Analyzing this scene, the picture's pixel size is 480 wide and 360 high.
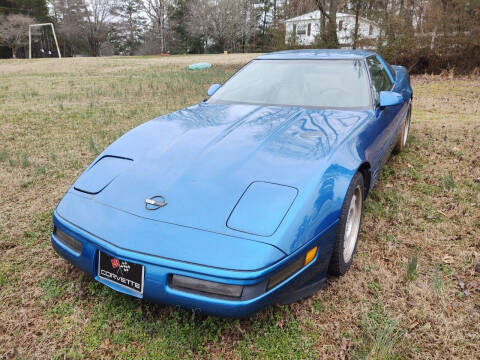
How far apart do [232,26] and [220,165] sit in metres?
39.1

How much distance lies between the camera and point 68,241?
1.97 m

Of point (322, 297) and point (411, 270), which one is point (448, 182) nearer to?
point (411, 270)

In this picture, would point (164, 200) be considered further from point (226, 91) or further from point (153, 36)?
point (153, 36)

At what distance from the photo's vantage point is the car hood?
1.80m

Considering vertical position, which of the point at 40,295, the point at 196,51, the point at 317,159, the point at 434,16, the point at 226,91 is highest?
the point at 196,51

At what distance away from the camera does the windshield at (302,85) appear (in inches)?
115

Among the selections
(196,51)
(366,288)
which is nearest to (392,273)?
(366,288)

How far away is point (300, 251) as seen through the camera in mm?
1687

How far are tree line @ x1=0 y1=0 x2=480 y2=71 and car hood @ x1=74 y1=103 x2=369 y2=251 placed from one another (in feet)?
34.8

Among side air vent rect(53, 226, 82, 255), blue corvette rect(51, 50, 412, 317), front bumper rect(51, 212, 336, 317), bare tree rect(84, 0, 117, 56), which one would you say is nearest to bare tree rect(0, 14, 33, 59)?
bare tree rect(84, 0, 117, 56)

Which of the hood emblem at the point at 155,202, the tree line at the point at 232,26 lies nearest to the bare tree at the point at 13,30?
the tree line at the point at 232,26

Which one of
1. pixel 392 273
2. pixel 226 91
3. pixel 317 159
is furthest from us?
pixel 226 91

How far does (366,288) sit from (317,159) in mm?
893

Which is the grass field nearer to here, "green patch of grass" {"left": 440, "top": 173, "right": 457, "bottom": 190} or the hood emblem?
"green patch of grass" {"left": 440, "top": 173, "right": 457, "bottom": 190}
